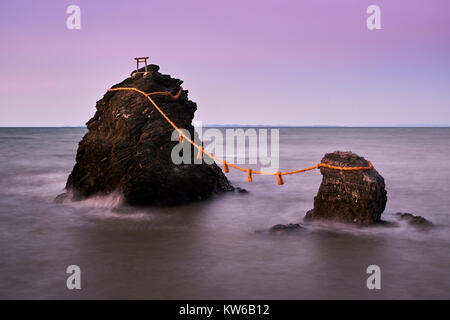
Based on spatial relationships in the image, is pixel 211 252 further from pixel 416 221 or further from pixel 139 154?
pixel 416 221

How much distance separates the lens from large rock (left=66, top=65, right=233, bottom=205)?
7.55 metres

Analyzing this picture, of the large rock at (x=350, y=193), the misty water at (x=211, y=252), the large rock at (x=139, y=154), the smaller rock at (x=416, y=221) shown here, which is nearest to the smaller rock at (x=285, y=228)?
the misty water at (x=211, y=252)

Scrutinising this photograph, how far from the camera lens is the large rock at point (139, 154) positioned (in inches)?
297

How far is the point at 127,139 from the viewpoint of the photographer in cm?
791

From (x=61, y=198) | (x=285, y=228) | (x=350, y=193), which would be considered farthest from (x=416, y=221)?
(x=61, y=198)

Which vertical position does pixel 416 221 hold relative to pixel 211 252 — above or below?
above

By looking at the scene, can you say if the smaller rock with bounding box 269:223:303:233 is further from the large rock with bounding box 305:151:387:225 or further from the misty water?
the large rock with bounding box 305:151:387:225

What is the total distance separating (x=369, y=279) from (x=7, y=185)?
372 inches

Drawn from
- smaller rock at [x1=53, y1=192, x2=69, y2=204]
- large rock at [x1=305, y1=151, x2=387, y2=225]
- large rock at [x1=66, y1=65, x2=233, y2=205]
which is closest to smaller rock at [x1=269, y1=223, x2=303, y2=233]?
large rock at [x1=305, y1=151, x2=387, y2=225]

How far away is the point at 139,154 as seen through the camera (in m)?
7.59

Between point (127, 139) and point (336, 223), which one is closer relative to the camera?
point (336, 223)

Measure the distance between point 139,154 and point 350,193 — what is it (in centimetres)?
377

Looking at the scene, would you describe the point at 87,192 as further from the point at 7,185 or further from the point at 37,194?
the point at 7,185
